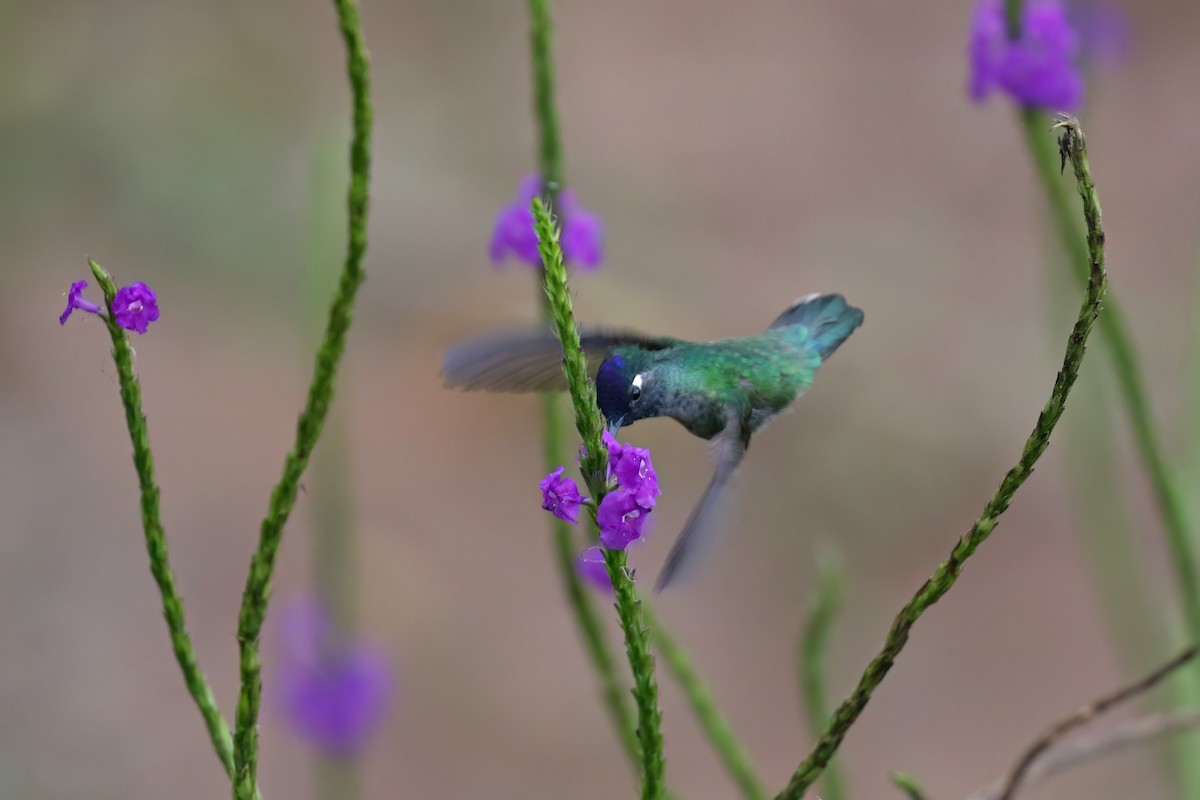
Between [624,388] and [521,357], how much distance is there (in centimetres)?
11

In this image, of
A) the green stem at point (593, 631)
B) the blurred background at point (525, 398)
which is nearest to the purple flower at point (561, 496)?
the green stem at point (593, 631)

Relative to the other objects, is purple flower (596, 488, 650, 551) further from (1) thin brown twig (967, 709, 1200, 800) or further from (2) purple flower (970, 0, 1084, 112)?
(2) purple flower (970, 0, 1084, 112)

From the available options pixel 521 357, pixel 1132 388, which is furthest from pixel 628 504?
pixel 1132 388

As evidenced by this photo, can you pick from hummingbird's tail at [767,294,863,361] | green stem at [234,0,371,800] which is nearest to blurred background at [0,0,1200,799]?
hummingbird's tail at [767,294,863,361]

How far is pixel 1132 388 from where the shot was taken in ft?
6.31

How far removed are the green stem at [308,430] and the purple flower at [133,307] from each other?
0.15 metres

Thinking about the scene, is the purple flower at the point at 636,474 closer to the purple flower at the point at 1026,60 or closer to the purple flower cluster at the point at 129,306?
the purple flower cluster at the point at 129,306

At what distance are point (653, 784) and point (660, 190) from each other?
5916 mm

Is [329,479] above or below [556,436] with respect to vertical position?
above

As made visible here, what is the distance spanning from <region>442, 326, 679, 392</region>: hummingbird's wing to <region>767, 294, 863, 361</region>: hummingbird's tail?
0.28 metres

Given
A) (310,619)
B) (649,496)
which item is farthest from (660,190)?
(649,496)

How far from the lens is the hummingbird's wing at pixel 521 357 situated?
4.15ft

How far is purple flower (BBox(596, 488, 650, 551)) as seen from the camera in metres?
1.01

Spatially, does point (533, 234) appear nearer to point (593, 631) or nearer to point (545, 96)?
point (545, 96)
